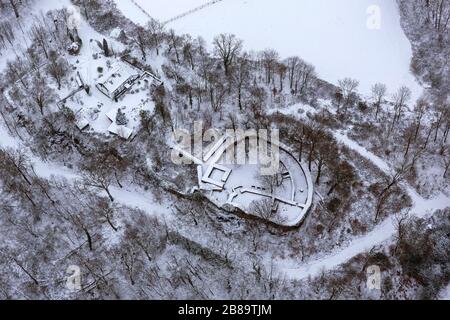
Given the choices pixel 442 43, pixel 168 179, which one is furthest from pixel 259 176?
pixel 442 43

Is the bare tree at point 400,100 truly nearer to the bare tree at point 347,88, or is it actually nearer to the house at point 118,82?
the bare tree at point 347,88

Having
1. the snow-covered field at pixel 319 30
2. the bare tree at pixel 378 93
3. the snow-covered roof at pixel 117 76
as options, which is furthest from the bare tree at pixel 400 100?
the snow-covered roof at pixel 117 76

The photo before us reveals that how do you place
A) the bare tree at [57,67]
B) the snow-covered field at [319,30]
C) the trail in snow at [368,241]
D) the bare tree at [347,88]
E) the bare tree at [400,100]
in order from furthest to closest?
the snow-covered field at [319,30], the bare tree at [57,67], the bare tree at [347,88], the bare tree at [400,100], the trail in snow at [368,241]

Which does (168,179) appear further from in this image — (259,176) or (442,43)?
(442,43)

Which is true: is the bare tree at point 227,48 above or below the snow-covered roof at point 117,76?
above

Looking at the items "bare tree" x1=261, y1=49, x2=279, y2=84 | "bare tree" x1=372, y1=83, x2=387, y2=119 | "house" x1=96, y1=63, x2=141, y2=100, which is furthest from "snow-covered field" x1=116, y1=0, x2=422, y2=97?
"house" x1=96, y1=63, x2=141, y2=100

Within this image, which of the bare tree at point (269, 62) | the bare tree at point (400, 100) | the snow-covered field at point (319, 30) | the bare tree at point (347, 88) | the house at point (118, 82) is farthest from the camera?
the snow-covered field at point (319, 30)

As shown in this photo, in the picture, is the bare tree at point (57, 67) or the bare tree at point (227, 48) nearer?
the bare tree at point (227, 48)
